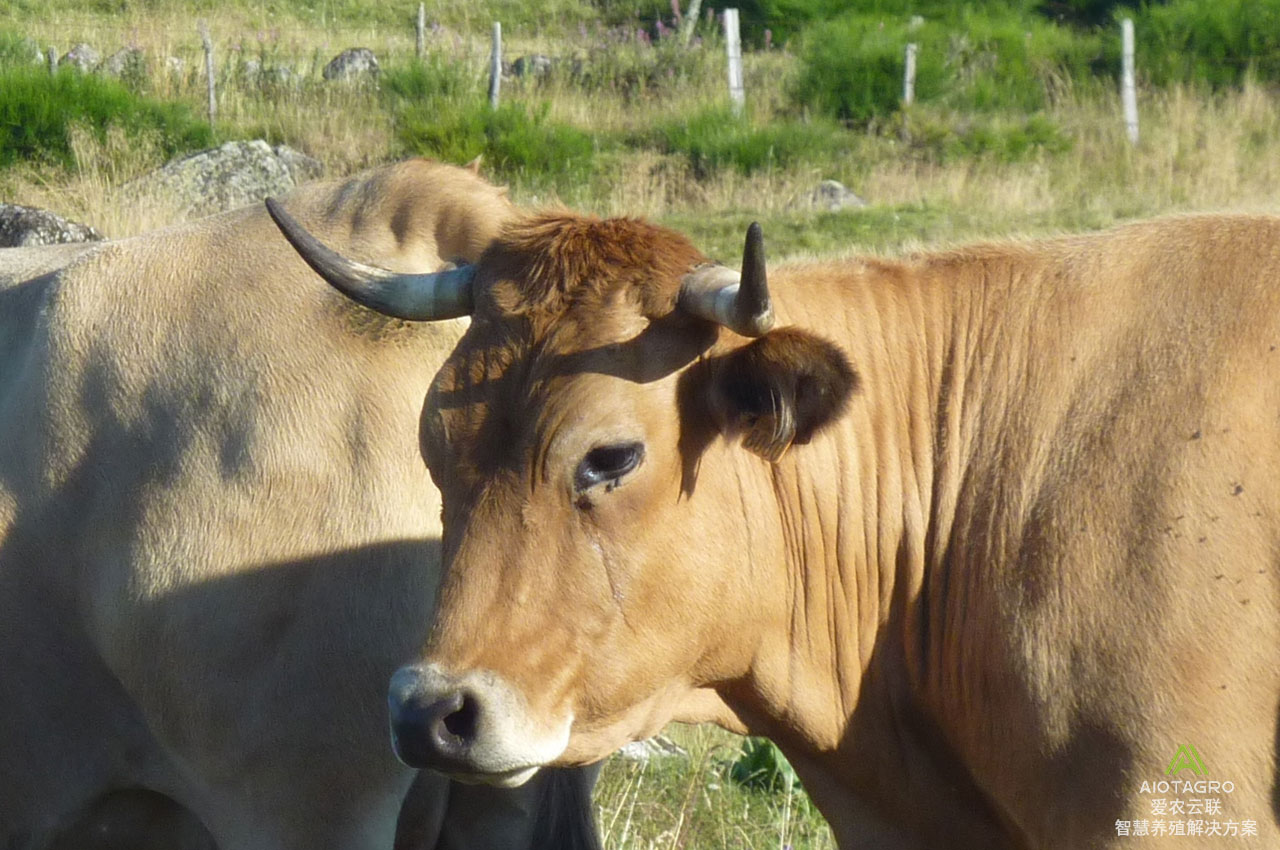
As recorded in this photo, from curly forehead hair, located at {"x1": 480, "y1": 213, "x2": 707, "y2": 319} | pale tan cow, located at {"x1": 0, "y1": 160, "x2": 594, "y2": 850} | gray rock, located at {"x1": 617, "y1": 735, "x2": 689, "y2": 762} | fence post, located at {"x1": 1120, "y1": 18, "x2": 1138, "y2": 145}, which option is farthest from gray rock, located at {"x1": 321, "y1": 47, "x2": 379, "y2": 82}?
curly forehead hair, located at {"x1": 480, "y1": 213, "x2": 707, "y2": 319}

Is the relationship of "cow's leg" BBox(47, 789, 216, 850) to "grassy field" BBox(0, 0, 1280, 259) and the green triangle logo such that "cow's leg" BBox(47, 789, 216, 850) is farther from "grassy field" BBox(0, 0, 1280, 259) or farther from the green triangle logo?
"grassy field" BBox(0, 0, 1280, 259)

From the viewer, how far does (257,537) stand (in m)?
3.72

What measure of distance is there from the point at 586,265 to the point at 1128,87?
1827cm

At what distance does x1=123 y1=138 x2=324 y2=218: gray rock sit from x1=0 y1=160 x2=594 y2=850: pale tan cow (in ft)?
28.4

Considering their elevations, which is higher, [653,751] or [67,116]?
[67,116]

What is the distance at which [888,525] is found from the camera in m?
3.34

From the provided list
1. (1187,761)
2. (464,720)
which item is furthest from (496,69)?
(1187,761)

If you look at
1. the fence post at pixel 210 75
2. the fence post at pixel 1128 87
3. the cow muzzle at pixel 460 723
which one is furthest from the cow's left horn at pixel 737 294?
the fence post at pixel 1128 87

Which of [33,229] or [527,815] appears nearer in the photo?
[527,815]

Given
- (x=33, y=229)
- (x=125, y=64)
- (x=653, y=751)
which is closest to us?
(x=653, y=751)

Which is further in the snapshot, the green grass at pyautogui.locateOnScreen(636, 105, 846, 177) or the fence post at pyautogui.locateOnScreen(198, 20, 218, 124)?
the green grass at pyautogui.locateOnScreen(636, 105, 846, 177)

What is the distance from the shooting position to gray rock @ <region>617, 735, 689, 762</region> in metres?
5.47

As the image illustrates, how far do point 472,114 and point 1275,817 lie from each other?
15990 mm

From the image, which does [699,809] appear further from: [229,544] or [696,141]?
[696,141]
